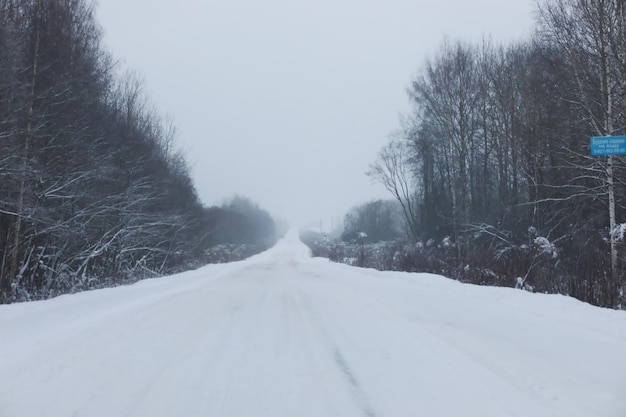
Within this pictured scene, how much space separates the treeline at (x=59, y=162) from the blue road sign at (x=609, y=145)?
43.6 ft

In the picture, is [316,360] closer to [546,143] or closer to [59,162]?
[59,162]

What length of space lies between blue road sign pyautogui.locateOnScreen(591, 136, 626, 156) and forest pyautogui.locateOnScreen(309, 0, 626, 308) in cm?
271

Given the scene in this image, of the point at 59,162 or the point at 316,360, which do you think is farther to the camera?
the point at 59,162

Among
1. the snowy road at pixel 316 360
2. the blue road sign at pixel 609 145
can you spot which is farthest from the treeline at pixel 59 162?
the blue road sign at pixel 609 145

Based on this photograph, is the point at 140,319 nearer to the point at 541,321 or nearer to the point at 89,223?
the point at 541,321

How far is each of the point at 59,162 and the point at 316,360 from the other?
12.2 metres

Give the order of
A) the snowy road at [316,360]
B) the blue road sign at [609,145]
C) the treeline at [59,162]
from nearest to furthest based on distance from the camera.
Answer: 1. the snowy road at [316,360]
2. the blue road sign at [609,145]
3. the treeline at [59,162]

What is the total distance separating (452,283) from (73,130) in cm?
1330

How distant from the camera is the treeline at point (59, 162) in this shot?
11.6 meters

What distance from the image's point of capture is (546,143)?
1816 centimetres

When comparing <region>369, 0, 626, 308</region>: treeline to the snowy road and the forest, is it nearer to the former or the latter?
the forest

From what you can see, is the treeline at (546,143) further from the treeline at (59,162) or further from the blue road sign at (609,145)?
the treeline at (59,162)

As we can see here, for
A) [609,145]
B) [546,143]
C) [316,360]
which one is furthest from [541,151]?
[316,360]

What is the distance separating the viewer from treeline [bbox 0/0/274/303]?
458 inches
